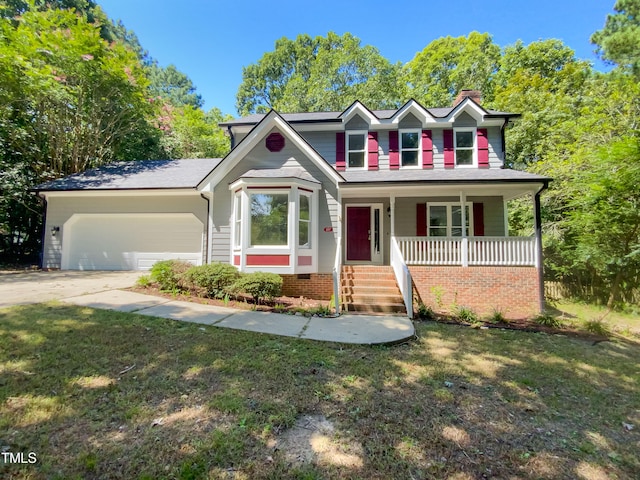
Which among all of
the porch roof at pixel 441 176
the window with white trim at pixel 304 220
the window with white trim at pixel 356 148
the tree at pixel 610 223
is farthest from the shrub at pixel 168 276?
the tree at pixel 610 223

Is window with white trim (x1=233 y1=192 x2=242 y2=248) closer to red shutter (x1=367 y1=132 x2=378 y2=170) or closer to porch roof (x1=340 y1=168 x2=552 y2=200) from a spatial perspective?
porch roof (x1=340 y1=168 x2=552 y2=200)

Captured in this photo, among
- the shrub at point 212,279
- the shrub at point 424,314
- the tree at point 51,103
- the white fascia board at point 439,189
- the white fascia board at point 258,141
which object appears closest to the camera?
the shrub at point 424,314

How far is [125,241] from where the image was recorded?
1247 cm

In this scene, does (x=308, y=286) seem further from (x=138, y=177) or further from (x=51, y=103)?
(x=51, y=103)

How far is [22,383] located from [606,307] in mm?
15162

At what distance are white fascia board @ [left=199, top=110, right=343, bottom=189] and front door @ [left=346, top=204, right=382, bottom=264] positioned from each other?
2.28 meters

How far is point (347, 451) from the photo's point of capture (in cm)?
251

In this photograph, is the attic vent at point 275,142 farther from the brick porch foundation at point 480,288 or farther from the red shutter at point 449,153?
the red shutter at point 449,153

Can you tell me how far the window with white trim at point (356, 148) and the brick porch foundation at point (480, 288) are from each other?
16.3 ft

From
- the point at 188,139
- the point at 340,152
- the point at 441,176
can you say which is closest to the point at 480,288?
the point at 441,176

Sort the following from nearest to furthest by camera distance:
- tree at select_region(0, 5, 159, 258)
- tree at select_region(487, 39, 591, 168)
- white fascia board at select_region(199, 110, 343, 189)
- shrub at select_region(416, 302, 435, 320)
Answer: shrub at select_region(416, 302, 435, 320), white fascia board at select_region(199, 110, 343, 189), tree at select_region(0, 5, 159, 258), tree at select_region(487, 39, 591, 168)

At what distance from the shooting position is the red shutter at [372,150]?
1163 cm

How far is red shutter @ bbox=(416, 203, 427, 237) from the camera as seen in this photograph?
1145cm

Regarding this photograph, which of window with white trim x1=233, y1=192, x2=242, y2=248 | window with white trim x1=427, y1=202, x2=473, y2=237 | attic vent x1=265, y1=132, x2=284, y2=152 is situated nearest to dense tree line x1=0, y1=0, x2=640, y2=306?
window with white trim x1=427, y1=202, x2=473, y2=237
